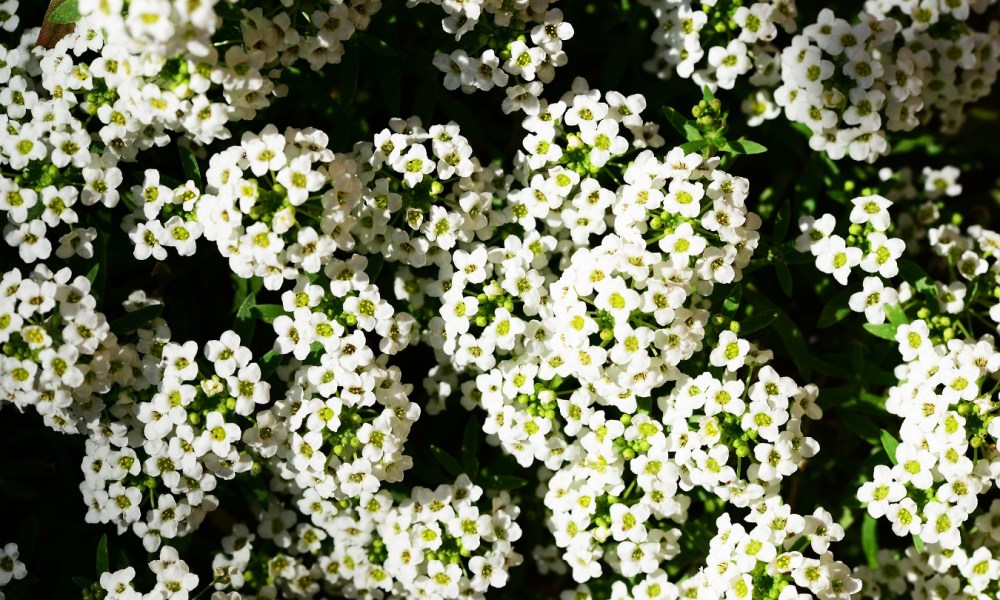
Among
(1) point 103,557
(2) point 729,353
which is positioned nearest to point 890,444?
(2) point 729,353

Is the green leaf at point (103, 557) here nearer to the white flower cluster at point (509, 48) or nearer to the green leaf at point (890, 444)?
the white flower cluster at point (509, 48)

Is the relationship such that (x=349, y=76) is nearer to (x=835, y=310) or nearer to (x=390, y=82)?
(x=390, y=82)

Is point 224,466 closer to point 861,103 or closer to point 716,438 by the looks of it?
point 716,438

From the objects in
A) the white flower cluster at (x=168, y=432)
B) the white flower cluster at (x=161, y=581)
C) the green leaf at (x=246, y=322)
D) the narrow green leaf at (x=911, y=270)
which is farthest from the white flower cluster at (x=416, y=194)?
the narrow green leaf at (x=911, y=270)

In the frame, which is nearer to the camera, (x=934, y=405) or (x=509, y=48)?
(x=934, y=405)

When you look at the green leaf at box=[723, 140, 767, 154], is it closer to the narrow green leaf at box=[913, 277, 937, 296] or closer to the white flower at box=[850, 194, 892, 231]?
the white flower at box=[850, 194, 892, 231]

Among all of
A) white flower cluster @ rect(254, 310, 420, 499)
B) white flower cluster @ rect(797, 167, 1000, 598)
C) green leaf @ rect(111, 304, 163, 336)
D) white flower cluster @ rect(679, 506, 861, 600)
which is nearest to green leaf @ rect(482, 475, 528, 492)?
white flower cluster @ rect(254, 310, 420, 499)
